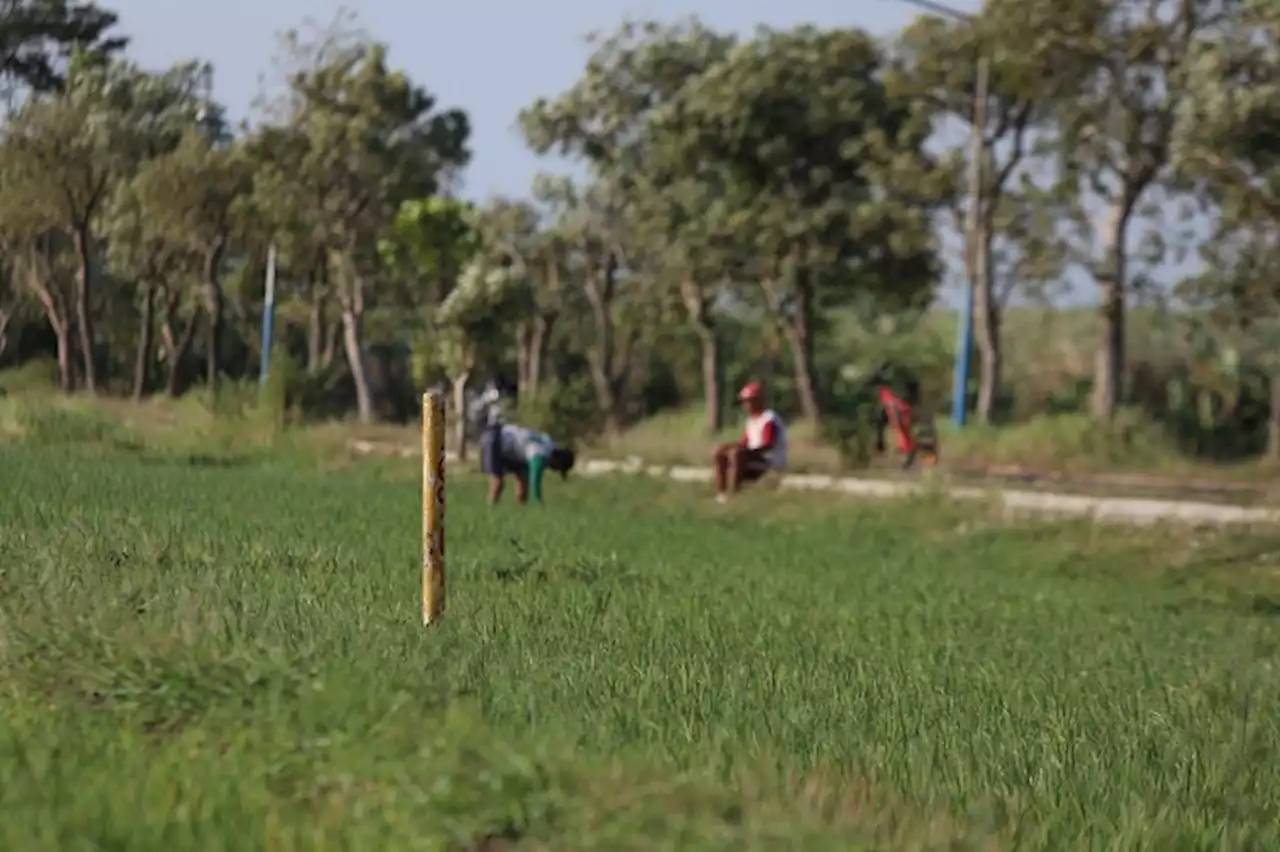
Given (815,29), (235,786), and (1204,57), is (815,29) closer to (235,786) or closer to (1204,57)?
(1204,57)

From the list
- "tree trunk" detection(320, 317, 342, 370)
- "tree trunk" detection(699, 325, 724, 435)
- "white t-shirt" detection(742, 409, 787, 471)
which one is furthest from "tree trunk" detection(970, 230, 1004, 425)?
"tree trunk" detection(320, 317, 342, 370)

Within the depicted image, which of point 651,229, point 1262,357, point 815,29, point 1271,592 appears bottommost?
point 1271,592

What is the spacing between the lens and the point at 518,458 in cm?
1770

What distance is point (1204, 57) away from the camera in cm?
2436

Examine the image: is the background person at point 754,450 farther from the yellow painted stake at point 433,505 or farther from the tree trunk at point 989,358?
the tree trunk at point 989,358

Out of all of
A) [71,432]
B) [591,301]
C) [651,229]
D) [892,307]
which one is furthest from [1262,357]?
[71,432]

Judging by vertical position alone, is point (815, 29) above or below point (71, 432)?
above

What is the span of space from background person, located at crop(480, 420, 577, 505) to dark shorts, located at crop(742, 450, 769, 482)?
1.93 m

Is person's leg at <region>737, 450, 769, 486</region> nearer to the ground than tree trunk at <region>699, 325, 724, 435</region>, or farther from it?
nearer to the ground

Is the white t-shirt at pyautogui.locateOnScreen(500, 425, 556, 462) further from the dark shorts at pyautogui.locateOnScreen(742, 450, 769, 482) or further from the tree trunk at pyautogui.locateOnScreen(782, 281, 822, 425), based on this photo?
the tree trunk at pyautogui.locateOnScreen(782, 281, 822, 425)

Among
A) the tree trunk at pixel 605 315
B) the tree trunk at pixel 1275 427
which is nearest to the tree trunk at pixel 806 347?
the tree trunk at pixel 605 315

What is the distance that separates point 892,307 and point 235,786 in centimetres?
3476

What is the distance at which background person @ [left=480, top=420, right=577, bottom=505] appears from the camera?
57.4 ft

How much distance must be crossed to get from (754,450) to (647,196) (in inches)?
920
